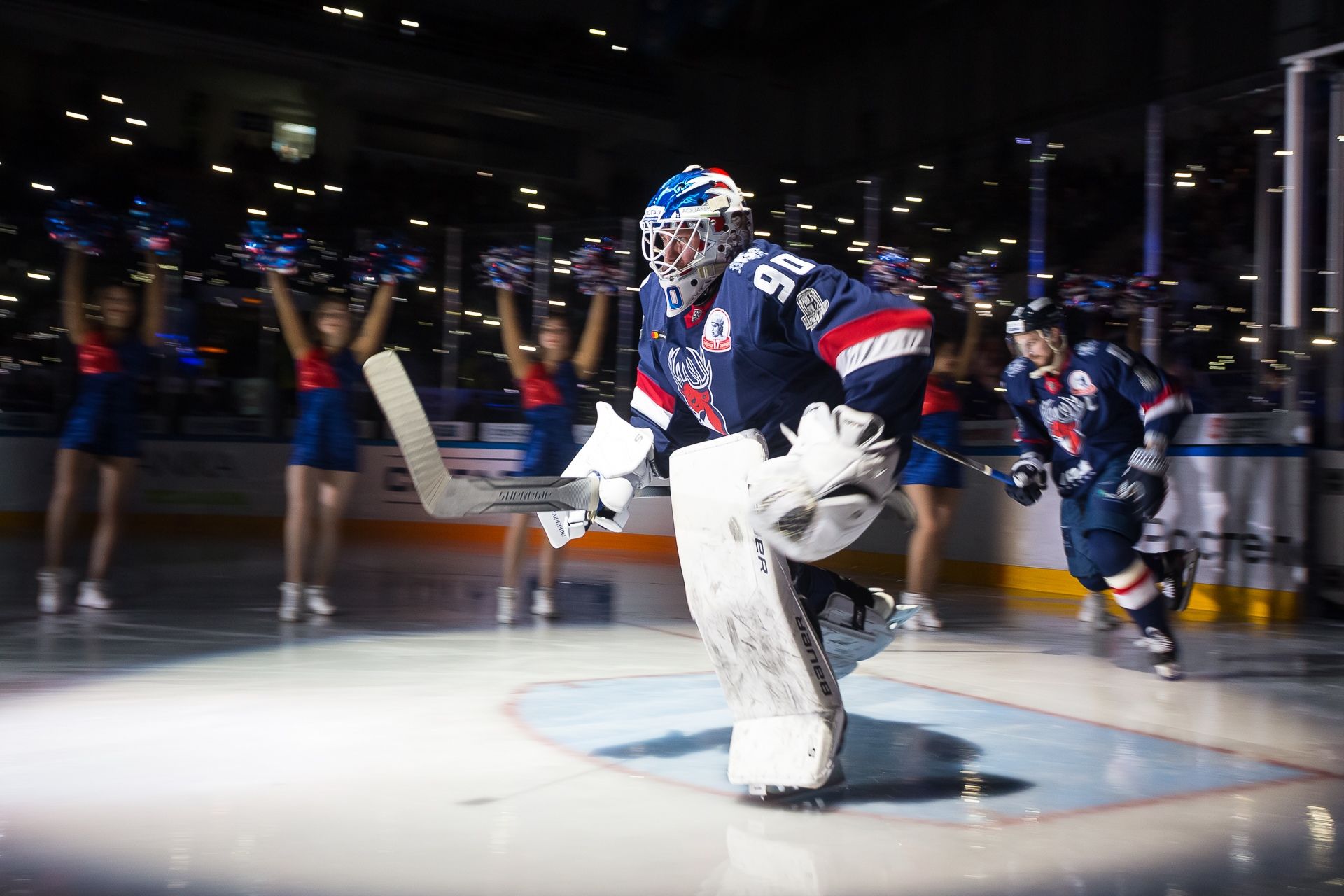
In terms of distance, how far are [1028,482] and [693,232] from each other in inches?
117

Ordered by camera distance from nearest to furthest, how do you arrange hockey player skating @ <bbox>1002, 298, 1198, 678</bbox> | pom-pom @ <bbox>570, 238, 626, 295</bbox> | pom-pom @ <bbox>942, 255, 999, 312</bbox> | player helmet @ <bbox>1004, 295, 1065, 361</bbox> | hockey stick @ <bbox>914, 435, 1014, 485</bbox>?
hockey stick @ <bbox>914, 435, 1014, 485</bbox>, hockey player skating @ <bbox>1002, 298, 1198, 678</bbox>, player helmet @ <bbox>1004, 295, 1065, 361</bbox>, pom-pom @ <bbox>570, 238, 626, 295</bbox>, pom-pom @ <bbox>942, 255, 999, 312</bbox>

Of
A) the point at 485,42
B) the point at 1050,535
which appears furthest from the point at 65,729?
the point at 485,42

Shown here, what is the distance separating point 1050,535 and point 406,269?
488 centimetres

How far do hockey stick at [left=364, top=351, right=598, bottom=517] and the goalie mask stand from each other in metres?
3.61

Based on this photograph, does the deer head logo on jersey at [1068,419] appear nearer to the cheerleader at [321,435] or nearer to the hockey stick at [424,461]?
the cheerleader at [321,435]

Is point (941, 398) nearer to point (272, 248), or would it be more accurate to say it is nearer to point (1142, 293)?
point (1142, 293)

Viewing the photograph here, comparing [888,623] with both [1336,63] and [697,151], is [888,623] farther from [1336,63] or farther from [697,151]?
[697,151]

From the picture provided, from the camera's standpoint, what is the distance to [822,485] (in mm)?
2232

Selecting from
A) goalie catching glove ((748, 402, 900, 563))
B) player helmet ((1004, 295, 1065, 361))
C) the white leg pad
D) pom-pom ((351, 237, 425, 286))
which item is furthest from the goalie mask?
pom-pom ((351, 237, 425, 286))

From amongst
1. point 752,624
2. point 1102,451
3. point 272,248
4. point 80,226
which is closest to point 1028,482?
point 1102,451

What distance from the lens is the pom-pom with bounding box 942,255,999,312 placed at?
33.0 ft

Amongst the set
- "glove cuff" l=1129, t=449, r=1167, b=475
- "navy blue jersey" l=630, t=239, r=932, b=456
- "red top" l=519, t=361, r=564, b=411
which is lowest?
"glove cuff" l=1129, t=449, r=1167, b=475

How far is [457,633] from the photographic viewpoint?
5410mm

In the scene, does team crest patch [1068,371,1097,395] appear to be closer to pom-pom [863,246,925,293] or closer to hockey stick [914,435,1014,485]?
hockey stick [914,435,1014,485]
